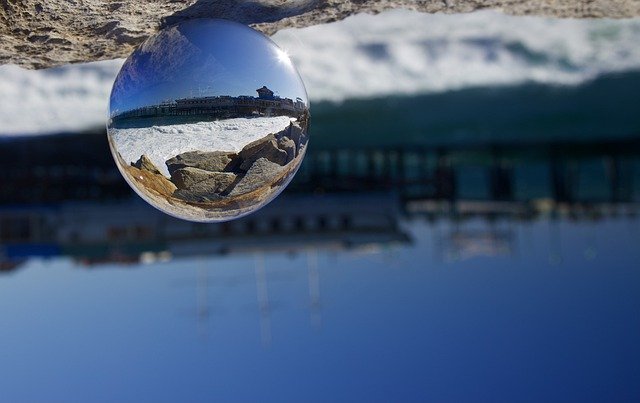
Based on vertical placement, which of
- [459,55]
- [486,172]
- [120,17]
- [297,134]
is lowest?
[486,172]

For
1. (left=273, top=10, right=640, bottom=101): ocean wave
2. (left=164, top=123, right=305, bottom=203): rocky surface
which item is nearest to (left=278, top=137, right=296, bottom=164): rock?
(left=164, top=123, right=305, bottom=203): rocky surface

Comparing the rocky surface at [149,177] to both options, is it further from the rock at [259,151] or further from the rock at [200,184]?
the rock at [259,151]

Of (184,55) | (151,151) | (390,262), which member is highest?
(184,55)

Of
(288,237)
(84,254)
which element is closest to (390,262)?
(288,237)

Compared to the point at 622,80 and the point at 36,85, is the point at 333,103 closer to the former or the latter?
the point at 622,80

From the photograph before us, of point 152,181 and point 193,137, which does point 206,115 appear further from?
point 152,181

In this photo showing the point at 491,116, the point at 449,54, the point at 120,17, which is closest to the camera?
the point at 120,17

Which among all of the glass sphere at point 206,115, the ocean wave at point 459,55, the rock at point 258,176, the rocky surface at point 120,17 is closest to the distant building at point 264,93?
the glass sphere at point 206,115

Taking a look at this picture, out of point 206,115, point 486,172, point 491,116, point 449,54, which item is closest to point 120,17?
point 206,115
